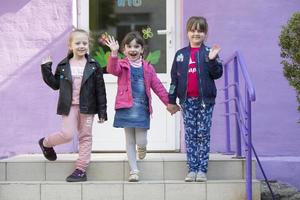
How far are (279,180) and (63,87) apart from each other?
8.57 ft

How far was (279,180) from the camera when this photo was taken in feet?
20.6

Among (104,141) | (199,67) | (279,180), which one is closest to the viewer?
(199,67)

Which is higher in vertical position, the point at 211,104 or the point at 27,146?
the point at 211,104

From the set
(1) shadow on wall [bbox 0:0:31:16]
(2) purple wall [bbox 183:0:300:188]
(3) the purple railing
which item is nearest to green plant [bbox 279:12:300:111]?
(3) the purple railing

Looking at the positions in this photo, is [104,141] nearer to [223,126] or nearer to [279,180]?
[223,126]

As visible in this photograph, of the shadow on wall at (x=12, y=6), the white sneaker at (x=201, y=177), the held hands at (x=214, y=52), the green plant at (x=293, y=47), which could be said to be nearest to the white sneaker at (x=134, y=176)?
the white sneaker at (x=201, y=177)

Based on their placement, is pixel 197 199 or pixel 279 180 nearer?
pixel 197 199

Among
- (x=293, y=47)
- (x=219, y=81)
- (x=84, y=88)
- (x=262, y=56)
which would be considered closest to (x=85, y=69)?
(x=84, y=88)

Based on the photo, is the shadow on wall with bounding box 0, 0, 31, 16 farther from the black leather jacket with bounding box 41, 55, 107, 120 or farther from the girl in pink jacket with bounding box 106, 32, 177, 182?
the girl in pink jacket with bounding box 106, 32, 177, 182

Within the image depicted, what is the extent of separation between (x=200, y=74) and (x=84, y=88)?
1090 mm

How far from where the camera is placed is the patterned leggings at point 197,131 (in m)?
5.27

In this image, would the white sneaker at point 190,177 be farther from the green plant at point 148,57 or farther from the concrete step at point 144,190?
the green plant at point 148,57

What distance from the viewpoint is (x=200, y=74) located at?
5223mm

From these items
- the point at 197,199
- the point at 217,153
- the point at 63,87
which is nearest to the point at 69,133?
the point at 63,87
